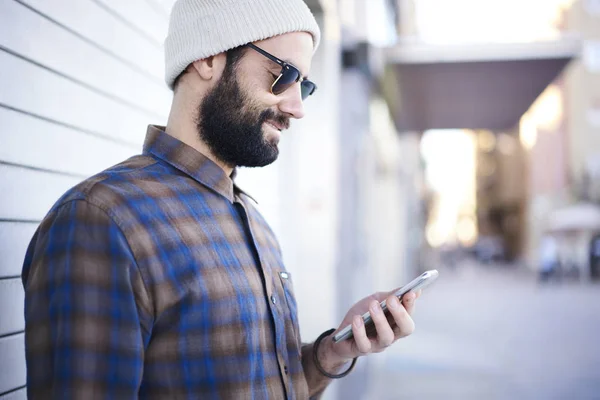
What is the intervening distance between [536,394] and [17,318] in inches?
263

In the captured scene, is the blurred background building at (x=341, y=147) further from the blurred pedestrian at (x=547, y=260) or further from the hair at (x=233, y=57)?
the blurred pedestrian at (x=547, y=260)

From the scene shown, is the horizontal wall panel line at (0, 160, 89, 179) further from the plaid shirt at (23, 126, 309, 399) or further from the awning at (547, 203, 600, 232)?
the awning at (547, 203, 600, 232)

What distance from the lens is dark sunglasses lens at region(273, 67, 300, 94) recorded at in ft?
5.55

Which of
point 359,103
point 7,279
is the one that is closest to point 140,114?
point 7,279

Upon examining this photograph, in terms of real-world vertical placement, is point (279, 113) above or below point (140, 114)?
below

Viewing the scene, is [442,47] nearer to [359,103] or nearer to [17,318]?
[359,103]

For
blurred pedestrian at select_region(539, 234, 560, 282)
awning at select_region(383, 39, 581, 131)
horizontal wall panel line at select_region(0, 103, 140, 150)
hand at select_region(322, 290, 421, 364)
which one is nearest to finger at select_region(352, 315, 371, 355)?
hand at select_region(322, 290, 421, 364)

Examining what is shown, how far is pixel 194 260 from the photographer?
4.59 feet

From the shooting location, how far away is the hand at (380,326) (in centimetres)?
161

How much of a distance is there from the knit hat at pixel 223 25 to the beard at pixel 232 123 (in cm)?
8

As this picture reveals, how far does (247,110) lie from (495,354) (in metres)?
8.94

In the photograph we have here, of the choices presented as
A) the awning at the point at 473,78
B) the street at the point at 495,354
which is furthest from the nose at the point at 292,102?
the street at the point at 495,354

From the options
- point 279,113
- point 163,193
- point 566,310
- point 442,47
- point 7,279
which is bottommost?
point 566,310

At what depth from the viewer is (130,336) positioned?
4.05ft
